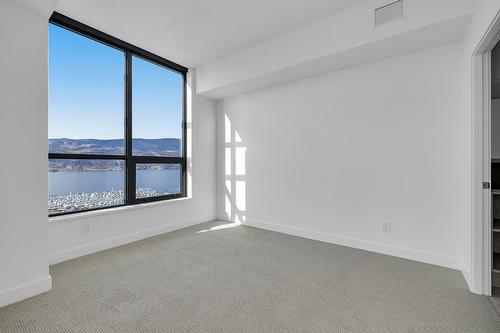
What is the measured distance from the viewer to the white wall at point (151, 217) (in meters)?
2.81

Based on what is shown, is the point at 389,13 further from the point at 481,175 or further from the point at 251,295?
the point at 251,295

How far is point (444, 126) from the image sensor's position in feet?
8.59

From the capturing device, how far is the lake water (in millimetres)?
2922

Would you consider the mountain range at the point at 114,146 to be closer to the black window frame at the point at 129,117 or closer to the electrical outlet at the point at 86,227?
the black window frame at the point at 129,117

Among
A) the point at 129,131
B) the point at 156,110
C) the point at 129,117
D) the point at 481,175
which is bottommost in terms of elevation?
the point at 481,175

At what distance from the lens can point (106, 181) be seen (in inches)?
132

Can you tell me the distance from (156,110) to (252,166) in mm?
1828

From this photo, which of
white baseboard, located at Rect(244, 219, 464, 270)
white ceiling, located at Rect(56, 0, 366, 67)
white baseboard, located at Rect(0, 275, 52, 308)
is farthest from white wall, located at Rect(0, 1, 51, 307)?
white baseboard, located at Rect(244, 219, 464, 270)

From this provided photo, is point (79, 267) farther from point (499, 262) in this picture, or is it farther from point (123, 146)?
point (499, 262)

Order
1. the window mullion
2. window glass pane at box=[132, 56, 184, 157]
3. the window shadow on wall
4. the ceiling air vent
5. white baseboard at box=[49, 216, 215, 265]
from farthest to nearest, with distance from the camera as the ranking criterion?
the window shadow on wall, window glass pane at box=[132, 56, 184, 157], the window mullion, white baseboard at box=[49, 216, 215, 265], the ceiling air vent

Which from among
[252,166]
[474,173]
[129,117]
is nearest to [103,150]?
[129,117]

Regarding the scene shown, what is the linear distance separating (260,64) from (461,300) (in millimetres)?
3321

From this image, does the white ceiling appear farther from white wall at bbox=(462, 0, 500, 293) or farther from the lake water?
the lake water

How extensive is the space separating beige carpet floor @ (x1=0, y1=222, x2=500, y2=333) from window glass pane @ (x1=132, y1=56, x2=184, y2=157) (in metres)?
1.67
